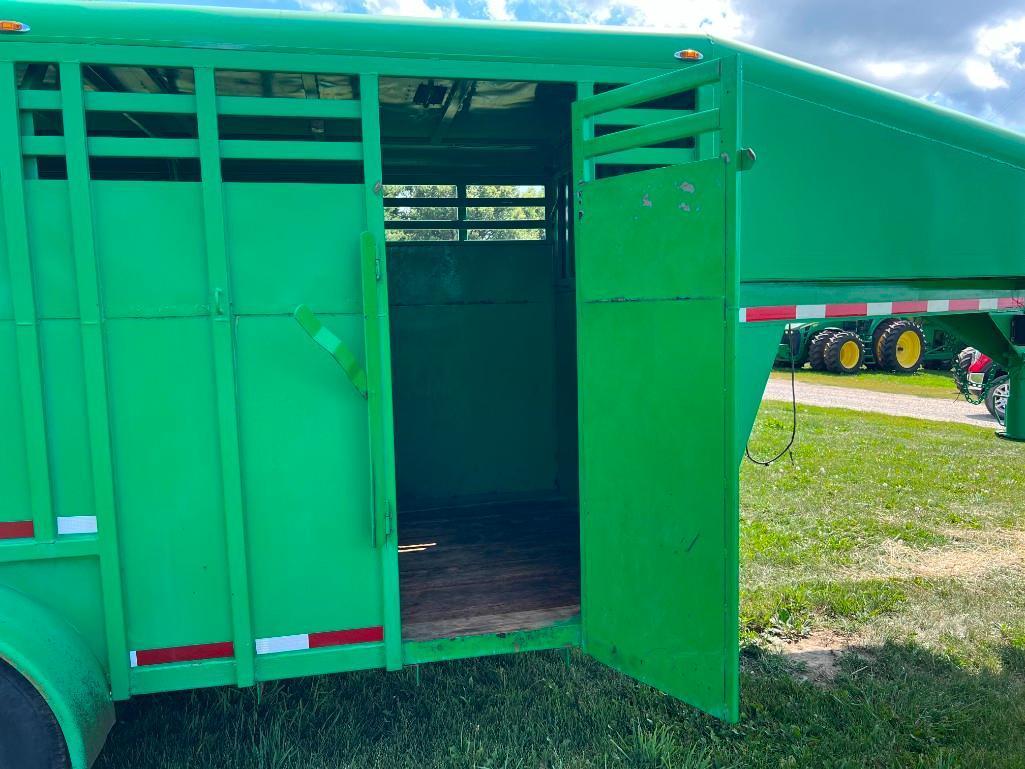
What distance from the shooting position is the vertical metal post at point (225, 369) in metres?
2.71

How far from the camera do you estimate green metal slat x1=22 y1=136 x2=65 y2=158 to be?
263 cm

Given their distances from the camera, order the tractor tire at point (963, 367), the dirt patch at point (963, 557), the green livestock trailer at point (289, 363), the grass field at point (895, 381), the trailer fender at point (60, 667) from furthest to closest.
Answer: the grass field at point (895, 381) → the tractor tire at point (963, 367) → the dirt patch at point (963, 557) → the green livestock trailer at point (289, 363) → the trailer fender at point (60, 667)

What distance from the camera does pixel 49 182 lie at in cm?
263

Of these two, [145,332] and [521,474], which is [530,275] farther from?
[145,332]

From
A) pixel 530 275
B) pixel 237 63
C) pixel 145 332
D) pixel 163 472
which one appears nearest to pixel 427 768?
pixel 163 472

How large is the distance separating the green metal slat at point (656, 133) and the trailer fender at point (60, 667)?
2.44 meters

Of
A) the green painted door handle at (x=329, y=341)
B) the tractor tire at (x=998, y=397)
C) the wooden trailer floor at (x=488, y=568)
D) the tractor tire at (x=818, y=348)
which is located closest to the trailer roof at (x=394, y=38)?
the green painted door handle at (x=329, y=341)

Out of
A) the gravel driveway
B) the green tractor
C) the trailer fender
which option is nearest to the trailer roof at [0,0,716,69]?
the trailer fender

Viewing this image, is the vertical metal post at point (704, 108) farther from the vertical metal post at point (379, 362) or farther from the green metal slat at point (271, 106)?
the green metal slat at point (271, 106)

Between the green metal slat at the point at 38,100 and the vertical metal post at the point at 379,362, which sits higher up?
the green metal slat at the point at 38,100

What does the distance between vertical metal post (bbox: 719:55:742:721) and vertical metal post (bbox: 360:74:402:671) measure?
3.77 ft

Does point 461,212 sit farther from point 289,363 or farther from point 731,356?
point 731,356

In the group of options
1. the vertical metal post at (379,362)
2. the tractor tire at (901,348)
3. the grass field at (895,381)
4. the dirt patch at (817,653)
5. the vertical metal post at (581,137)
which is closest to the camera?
the vertical metal post at (379,362)

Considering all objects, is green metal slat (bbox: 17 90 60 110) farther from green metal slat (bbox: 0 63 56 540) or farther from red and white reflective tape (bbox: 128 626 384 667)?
red and white reflective tape (bbox: 128 626 384 667)
